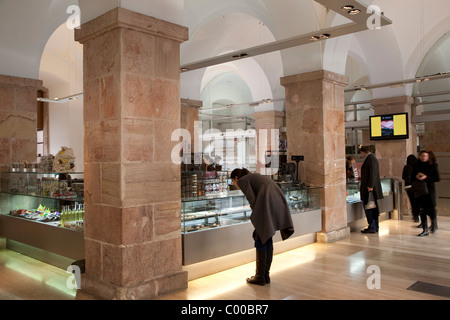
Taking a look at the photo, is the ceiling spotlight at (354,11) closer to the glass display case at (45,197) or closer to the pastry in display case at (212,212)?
the pastry in display case at (212,212)

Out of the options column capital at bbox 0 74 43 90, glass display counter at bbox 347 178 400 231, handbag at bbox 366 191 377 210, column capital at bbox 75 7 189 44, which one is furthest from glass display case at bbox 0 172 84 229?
handbag at bbox 366 191 377 210

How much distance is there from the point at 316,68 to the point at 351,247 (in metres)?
3.50

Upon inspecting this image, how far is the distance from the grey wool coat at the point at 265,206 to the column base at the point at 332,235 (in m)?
2.78

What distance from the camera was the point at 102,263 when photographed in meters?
4.57

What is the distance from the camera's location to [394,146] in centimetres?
1188

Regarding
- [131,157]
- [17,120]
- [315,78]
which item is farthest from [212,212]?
[17,120]

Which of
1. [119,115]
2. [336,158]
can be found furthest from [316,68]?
[119,115]

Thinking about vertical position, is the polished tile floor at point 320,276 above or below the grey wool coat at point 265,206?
below

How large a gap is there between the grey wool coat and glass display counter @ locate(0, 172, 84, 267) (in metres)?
2.32

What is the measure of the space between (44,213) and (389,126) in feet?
31.8

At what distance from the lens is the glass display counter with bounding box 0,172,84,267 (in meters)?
5.59

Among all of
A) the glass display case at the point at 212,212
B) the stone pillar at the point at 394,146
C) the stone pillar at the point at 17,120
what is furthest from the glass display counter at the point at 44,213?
the stone pillar at the point at 394,146

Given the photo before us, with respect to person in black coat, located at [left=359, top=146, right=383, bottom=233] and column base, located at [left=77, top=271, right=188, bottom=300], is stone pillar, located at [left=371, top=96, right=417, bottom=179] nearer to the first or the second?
person in black coat, located at [left=359, top=146, right=383, bottom=233]

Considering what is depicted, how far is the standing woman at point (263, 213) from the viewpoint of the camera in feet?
16.0
